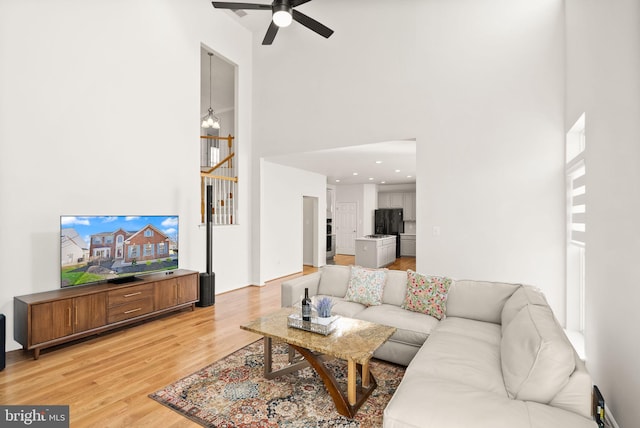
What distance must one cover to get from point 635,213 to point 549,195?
2.45 m

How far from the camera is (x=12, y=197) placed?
10.5 ft

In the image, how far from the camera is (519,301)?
2.48m

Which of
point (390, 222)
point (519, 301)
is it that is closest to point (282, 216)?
point (390, 222)

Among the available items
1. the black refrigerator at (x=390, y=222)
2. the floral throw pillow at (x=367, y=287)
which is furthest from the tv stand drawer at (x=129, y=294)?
the black refrigerator at (x=390, y=222)

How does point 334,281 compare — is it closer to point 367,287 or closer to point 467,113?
point 367,287

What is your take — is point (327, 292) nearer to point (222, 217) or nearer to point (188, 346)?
point (188, 346)

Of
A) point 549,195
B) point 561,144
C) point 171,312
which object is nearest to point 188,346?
point 171,312

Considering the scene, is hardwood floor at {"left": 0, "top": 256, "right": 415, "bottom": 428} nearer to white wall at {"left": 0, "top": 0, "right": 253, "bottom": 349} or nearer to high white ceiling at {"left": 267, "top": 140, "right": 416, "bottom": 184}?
white wall at {"left": 0, "top": 0, "right": 253, "bottom": 349}

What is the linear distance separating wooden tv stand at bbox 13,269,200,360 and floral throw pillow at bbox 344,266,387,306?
7.92ft

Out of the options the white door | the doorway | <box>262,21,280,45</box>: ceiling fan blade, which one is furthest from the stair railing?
the white door

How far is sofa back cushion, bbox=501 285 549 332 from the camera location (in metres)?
2.35

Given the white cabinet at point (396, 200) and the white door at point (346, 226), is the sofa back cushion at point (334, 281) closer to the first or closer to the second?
the white door at point (346, 226)

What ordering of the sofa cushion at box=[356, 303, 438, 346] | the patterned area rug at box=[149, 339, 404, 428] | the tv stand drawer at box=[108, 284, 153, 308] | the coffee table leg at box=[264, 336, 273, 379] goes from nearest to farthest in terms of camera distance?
the patterned area rug at box=[149, 339, 404, 428] → the coffee table leg at box=[264, 336, 273, 379] → the sofa cushion at box=[356, 303, 438, 346] → the tv stand drawer at box=[108, 284, 153, 308]

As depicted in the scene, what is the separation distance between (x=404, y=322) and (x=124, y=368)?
101 inches
